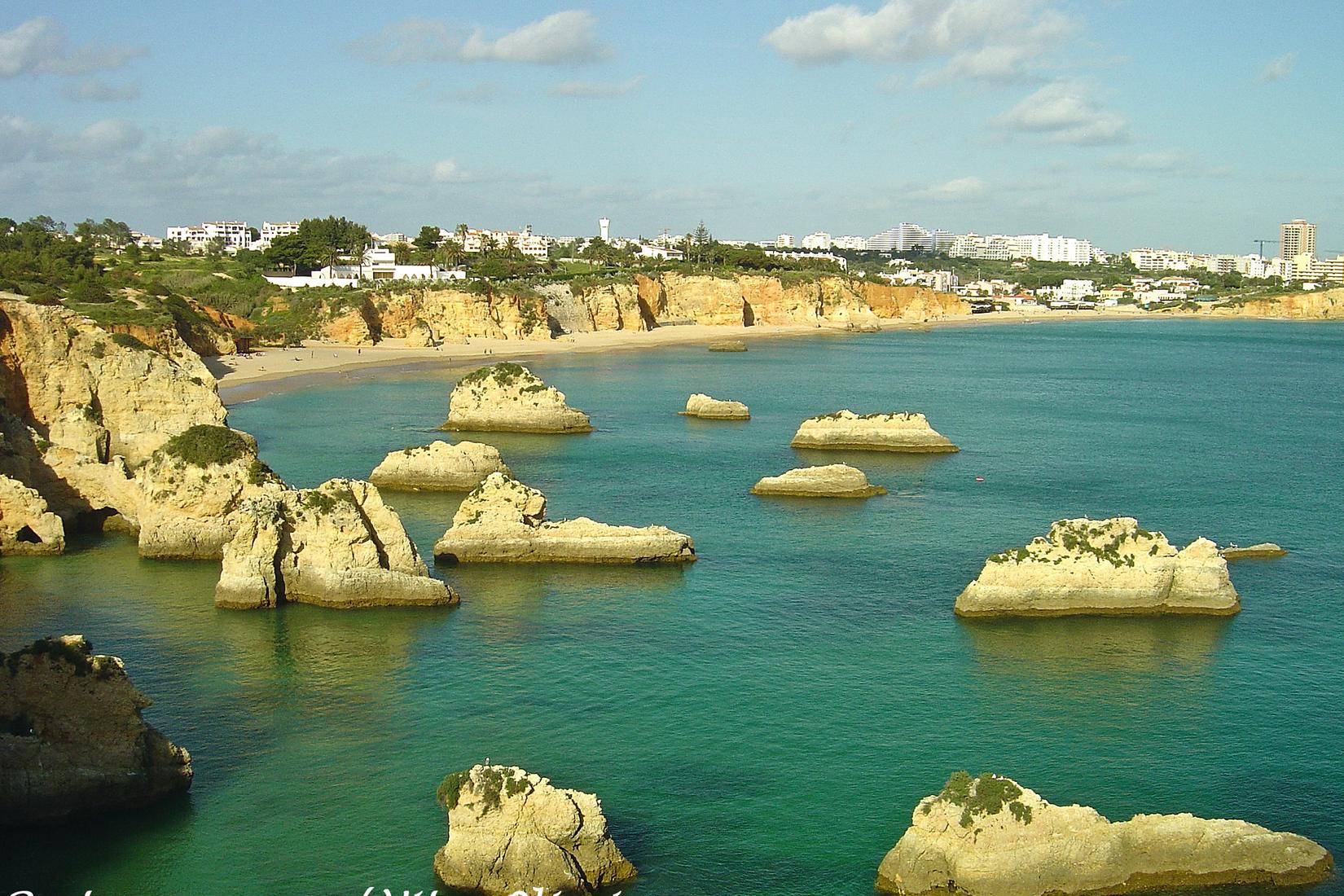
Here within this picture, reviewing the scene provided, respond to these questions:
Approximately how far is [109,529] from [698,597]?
67.5 feet

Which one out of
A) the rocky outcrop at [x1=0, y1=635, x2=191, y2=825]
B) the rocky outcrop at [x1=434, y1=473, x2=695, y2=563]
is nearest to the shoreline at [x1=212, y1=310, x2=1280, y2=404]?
the rocky outcrop at [x1=434, y1=473, x2=695, y2=563]

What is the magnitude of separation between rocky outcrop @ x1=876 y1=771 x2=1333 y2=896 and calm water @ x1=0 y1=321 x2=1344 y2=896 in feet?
2.76

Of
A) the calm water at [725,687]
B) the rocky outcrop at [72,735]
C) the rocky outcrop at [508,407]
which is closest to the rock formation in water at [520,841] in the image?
the calm water at [725,687]

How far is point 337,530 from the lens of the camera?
1356 inches

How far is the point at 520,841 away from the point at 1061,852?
324 inches

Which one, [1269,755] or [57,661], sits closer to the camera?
[57,661]

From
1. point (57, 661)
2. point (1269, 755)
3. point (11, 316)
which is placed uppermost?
point (11, 316)

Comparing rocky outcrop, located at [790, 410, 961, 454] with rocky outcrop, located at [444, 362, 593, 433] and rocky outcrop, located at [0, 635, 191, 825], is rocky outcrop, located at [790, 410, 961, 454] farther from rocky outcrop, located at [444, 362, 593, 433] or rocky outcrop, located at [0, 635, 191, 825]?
rocky outcrop, located at [0, 635, 191, 825]

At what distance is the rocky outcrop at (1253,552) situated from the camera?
41.0 meters

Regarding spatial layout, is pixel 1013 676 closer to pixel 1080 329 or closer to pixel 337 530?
pixel 337 530

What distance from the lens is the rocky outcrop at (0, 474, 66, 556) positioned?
126ft

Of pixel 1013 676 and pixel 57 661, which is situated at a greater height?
pixel 57 661

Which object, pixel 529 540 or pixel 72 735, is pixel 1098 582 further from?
pixel 72 735

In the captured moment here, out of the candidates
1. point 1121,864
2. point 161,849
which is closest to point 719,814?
point 1121,864
